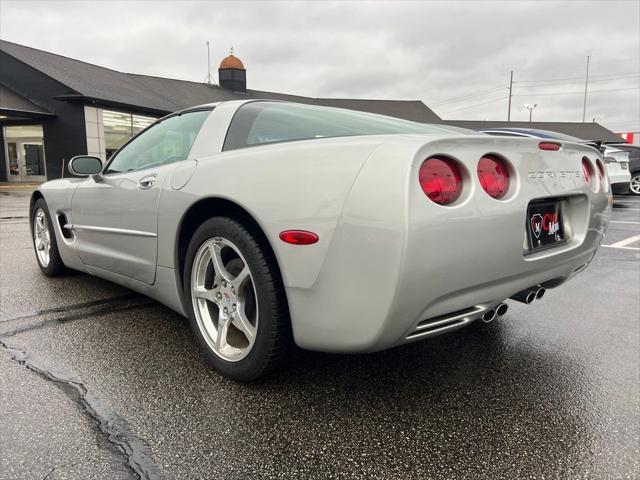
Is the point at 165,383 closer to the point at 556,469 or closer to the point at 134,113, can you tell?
the point at 556,469

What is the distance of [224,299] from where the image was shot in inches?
91.6

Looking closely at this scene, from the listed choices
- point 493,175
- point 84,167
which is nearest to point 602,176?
point 493,175

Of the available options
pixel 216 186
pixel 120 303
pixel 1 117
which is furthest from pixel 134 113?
pixel 216 186

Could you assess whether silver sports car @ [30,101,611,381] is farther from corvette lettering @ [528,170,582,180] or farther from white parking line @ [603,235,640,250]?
white parking line @ [603,235,640,250]

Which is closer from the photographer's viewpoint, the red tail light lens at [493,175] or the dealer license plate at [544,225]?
the red tail light lens at [493,175]

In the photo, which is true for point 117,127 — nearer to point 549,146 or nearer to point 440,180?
point 549,146

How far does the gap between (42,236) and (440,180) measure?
3.74m

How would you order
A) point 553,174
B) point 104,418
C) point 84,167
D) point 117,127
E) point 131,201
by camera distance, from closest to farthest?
point 104,418 < point 553,174 < point 131,201 < point 84,167 < point 117,127

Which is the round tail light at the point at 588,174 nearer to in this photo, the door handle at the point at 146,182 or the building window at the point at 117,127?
the door handle at the point at 146,182

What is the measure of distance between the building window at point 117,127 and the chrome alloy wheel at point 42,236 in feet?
56.7

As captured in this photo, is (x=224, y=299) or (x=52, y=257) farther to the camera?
(x=52, y=257)

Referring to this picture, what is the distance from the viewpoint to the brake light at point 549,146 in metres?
2.20

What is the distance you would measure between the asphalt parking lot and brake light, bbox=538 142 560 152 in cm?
111

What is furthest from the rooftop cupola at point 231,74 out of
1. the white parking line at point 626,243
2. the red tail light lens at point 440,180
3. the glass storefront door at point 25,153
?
the red tail light lens at point 440,180
